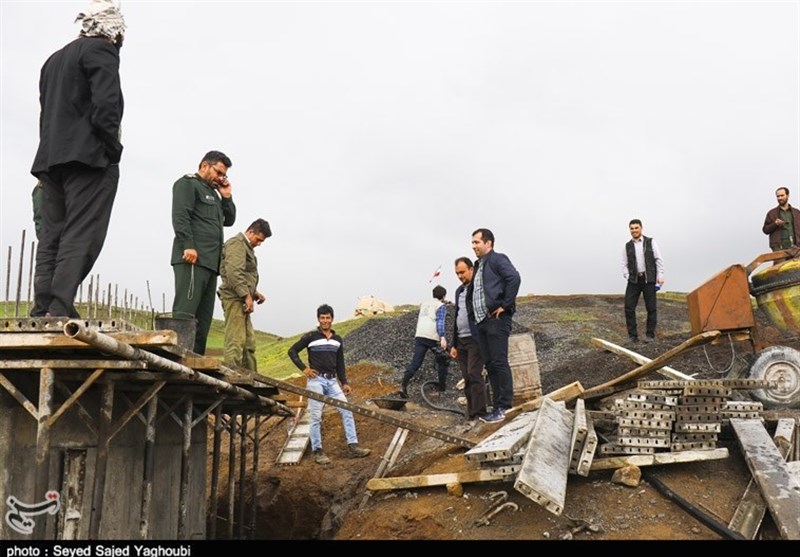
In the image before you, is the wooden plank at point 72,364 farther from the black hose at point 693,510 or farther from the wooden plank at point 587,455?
the black hose at point 693,510

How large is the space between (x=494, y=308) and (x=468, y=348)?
1.39m

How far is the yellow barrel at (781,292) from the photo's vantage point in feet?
34.8

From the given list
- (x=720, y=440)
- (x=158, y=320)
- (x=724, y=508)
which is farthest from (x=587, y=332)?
(x=158, y=320)

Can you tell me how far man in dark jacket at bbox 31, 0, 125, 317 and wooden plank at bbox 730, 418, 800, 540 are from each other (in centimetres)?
614

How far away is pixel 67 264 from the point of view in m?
5.63

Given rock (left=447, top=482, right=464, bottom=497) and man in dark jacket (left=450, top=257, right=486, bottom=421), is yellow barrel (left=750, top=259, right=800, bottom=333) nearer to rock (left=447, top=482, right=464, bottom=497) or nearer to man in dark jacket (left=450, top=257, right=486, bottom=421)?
man in dark jacket (left=450, top=257, right=486, bottom=421)

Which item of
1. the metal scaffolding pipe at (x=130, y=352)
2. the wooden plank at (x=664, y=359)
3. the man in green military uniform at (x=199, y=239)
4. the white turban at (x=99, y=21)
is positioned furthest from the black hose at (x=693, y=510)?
the white turban at (x=99, y=21)

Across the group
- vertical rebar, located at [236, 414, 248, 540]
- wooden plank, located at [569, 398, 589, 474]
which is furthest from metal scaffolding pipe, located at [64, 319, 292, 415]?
vertical rebar, located at [236, 414, 248, 540]

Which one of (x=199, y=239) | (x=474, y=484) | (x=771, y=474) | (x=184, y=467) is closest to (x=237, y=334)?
(x=199, y=239)

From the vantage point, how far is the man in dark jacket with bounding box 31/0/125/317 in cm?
579

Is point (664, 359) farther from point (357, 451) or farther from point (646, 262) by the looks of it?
point (646, 262)

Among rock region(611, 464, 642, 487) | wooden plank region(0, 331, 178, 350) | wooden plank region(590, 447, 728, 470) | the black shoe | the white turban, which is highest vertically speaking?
the white turban

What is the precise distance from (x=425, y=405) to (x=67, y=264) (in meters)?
8.36
